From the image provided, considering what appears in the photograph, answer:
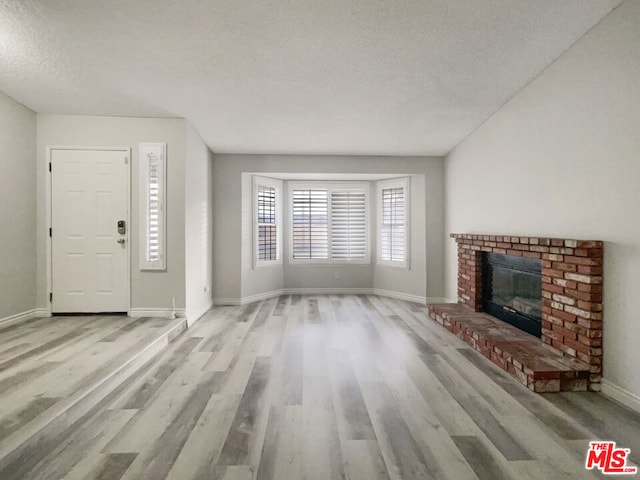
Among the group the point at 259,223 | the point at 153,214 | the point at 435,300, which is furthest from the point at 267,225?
the point at 435,300

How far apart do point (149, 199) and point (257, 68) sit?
2.13 m

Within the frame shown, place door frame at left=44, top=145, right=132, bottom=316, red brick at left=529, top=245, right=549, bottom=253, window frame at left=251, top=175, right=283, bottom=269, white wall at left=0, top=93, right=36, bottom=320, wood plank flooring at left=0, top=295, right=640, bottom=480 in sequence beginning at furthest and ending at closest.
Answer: window frame at left=251, top=175, right=283, bottom=269
door frame at left=44, top=145, right=132, bottom=316
white wall at left=0, top=93, right=36, bottom=320
red brick at left=529, top=245, right=549, bottom=253
wood plank flooring at left=0, top=295, right=640, bottom=480

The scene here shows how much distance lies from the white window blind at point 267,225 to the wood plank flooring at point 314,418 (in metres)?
2.70

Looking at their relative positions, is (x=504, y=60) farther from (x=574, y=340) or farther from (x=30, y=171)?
(x=30, y=171)

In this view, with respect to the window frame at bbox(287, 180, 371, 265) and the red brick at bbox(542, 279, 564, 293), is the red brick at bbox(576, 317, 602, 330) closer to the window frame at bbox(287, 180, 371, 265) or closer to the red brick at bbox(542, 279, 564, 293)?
the red brick at bbox(542, 279, 564, 293)

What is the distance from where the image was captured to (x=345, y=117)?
4000mm

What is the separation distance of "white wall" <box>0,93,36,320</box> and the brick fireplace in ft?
16.7

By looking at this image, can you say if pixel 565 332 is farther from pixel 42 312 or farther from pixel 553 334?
pixel 42 312

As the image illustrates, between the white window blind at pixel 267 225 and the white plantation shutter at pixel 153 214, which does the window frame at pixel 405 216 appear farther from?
the white plantation shutter at pixel 153 214

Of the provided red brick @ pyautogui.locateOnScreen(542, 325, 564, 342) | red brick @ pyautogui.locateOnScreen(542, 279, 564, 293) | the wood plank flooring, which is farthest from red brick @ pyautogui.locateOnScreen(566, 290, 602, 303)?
the wood plank flooring

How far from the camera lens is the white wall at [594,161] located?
222 cm

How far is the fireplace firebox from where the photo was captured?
327 centimetres

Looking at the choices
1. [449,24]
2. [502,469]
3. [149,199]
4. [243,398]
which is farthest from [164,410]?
[449,24]

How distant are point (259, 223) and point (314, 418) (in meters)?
4.12
